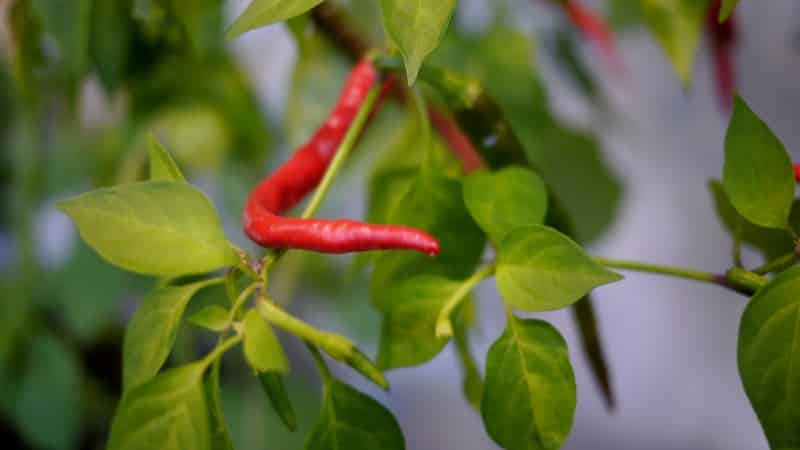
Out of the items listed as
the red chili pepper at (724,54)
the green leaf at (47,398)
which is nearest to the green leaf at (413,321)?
the red chili pepper at (724,54)

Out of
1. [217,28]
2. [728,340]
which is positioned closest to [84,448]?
[217,28]

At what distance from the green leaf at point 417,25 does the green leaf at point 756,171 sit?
0.12 meters

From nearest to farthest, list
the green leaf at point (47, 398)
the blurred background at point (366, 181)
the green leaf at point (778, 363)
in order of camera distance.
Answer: the green leaf at point (778, 363)
the blurred background at point (366, 181)
the green leaf at point (47, 398)

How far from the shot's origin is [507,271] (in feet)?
1.03

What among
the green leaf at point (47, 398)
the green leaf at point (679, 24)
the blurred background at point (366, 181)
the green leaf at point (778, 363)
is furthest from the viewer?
the green leaf at point (47, 398)

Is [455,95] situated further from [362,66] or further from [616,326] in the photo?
[616,326]

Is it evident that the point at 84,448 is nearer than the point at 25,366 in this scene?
No

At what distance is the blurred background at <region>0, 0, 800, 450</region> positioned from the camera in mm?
677

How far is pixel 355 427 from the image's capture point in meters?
0.31

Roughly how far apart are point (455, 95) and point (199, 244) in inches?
6.4

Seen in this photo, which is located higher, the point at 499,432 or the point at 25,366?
the point at 499,432

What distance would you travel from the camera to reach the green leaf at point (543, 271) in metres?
0.28

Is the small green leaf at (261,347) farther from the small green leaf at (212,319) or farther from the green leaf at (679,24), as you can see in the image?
the green leaf at (679,24)

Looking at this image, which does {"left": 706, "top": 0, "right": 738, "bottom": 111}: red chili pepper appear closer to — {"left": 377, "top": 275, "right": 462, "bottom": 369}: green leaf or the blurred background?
the blurred background
